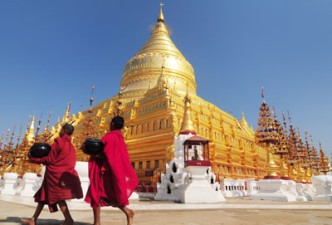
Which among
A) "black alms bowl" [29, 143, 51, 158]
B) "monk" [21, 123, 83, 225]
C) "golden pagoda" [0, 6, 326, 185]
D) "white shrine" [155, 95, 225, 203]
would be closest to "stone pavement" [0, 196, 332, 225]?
"monk" [21, 123, 83, 225]

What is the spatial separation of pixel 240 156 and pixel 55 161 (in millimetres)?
26128

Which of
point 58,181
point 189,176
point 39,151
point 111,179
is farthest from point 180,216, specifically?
point 189,176

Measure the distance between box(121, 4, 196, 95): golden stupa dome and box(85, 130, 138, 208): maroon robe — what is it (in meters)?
28.9

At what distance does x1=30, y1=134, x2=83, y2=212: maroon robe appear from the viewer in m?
4.55

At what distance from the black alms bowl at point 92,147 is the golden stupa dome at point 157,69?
29.1 metres

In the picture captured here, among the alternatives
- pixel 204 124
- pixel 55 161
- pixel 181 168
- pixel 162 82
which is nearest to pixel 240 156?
pixel 204 124

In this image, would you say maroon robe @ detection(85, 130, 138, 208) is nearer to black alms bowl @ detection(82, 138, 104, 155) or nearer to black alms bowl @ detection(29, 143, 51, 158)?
black alms bowl @ detection(82, 138, 104, 155)

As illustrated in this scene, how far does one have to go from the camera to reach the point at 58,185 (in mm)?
4566

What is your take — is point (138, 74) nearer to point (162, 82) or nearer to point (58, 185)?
point (162, 82)

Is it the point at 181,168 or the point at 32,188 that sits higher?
the point at 181,168

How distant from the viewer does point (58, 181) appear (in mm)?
4578

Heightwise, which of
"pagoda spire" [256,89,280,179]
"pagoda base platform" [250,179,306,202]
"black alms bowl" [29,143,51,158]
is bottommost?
"pagoda base platform" [250,179,306,202]

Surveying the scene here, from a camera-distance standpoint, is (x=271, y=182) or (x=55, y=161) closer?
(x=55, y=161)

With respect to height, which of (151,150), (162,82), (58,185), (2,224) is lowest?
(2,224)
